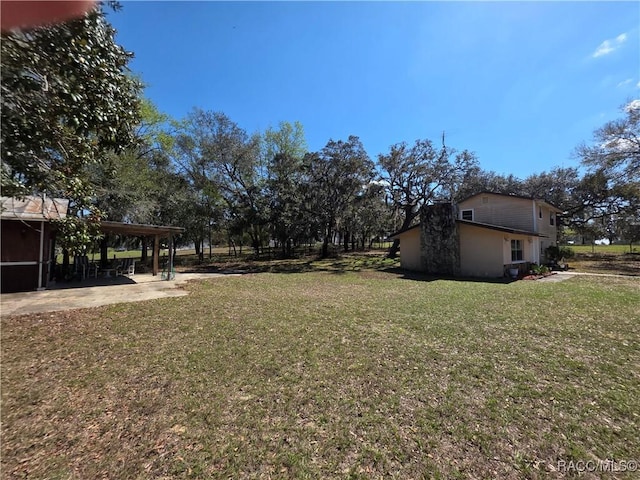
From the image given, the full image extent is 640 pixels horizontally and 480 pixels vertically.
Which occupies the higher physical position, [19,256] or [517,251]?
[517,251]

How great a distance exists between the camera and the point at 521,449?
2.38 metres

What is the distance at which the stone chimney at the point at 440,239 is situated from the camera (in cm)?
1494

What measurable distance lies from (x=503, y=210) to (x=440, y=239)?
18.7ft

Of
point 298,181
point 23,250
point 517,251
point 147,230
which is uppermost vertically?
point 298,181

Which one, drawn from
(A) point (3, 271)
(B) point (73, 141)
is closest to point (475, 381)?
(B) point (73, 141)

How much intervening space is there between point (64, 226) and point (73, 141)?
102 cm

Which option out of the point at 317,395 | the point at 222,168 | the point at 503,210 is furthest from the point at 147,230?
the point at 503,210

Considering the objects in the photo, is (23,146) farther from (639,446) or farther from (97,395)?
(639,446)

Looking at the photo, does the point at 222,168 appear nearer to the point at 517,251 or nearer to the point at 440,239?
the point at 440,239

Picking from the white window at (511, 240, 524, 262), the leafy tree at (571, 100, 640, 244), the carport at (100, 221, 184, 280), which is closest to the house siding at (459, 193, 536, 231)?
the white window at (511, 240, 524, 262)

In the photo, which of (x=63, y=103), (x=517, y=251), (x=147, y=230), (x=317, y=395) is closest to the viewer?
(x=63, y=103)

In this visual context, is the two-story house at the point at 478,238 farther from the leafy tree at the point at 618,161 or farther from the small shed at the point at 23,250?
the small shed at the point at 23,250

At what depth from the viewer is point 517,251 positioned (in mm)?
15680

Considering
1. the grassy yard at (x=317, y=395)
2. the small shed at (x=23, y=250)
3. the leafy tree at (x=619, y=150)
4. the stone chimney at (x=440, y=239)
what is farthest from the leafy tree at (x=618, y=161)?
the small shed at (x=23, y=250)
